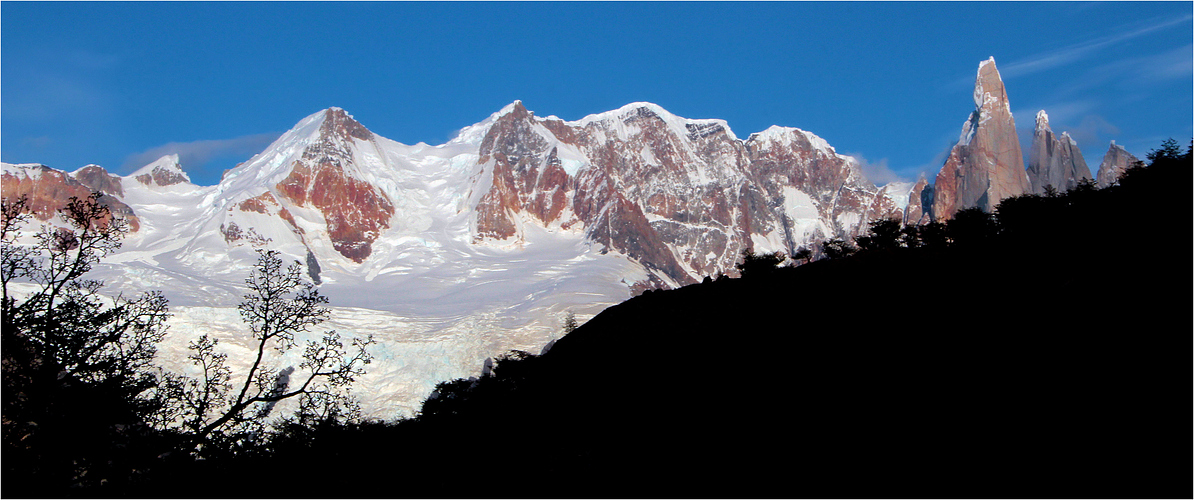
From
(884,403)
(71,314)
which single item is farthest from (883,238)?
(71,314)

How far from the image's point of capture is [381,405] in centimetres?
13650

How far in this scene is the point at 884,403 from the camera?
1759 centimetres

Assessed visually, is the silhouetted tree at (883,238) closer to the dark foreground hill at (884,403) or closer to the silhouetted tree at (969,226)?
the silhouetted tree at (969,226)

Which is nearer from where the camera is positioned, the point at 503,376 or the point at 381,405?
the point at 503,376

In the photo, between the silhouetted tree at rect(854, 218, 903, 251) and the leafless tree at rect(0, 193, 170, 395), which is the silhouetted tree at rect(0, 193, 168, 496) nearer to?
the leafless tree at rect(0, 193, 170, 395)

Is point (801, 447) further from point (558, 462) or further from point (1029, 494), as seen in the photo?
point (558, 462)

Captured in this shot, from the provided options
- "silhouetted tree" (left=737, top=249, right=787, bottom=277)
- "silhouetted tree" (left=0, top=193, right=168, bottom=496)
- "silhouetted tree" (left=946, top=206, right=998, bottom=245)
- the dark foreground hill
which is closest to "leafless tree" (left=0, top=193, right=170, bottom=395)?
"silhouetted tree" (left=0, top=193, right=168, bottom=496)

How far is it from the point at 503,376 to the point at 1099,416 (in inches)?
950

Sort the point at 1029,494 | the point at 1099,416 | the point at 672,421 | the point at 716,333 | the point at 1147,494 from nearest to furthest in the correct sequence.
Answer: the point at 1147,494, the point at 1029,494, the point at 1099,416, the point at 672,421, the point at 716,333

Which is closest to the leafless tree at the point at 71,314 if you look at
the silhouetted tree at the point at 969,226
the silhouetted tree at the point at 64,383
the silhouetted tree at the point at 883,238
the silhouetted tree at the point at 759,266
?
the silhouetted tree at the point at 64,383

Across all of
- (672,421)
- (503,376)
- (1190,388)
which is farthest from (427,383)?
(1190,388)

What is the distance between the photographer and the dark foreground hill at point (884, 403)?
14.2 metres

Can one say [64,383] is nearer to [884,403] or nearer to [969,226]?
[884,403]

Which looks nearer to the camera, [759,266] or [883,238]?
[759,266]
